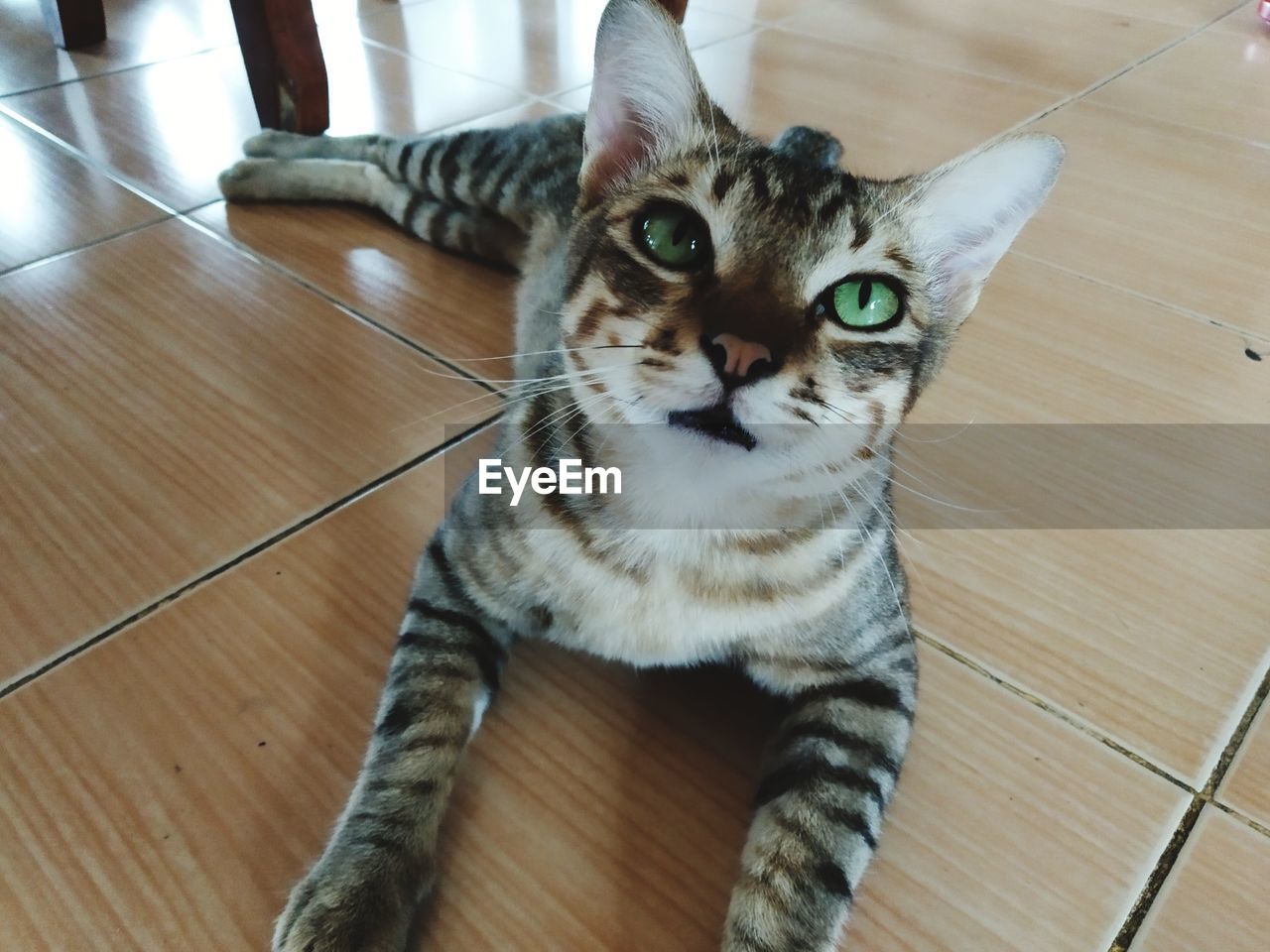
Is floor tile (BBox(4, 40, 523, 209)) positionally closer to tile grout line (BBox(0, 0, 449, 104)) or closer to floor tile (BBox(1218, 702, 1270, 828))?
tile grout line (BBox(0, 0, 449, 104))

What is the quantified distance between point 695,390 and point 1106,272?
1107mm

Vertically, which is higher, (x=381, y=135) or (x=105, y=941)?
(x=381, y=135)

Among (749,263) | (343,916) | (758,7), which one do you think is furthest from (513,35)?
(343,916)

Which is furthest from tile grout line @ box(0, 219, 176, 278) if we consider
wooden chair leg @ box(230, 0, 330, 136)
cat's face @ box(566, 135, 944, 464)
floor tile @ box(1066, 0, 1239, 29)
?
floor tile @ box(1066, 0, 1239, 29)

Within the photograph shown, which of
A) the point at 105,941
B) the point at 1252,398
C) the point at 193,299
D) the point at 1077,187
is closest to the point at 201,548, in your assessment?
the point at 105,941

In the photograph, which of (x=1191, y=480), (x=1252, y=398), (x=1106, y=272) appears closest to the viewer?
(x=1191, y=480)

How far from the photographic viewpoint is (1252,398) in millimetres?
1183

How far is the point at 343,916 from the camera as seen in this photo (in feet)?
1.97

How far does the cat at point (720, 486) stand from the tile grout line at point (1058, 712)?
0.11 meters

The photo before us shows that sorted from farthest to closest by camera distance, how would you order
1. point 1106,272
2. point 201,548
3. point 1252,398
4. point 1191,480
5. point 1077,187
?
point 1077,187
point 1106,272
point 1252,398
point 1191,480
point 201,548

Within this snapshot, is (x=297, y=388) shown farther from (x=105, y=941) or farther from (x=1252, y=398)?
(x=1252, y=398)

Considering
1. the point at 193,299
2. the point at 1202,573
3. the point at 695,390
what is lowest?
the point at 1202,573

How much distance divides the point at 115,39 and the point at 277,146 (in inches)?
31.0

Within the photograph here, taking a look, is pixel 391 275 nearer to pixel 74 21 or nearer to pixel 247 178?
pixel 247 178
